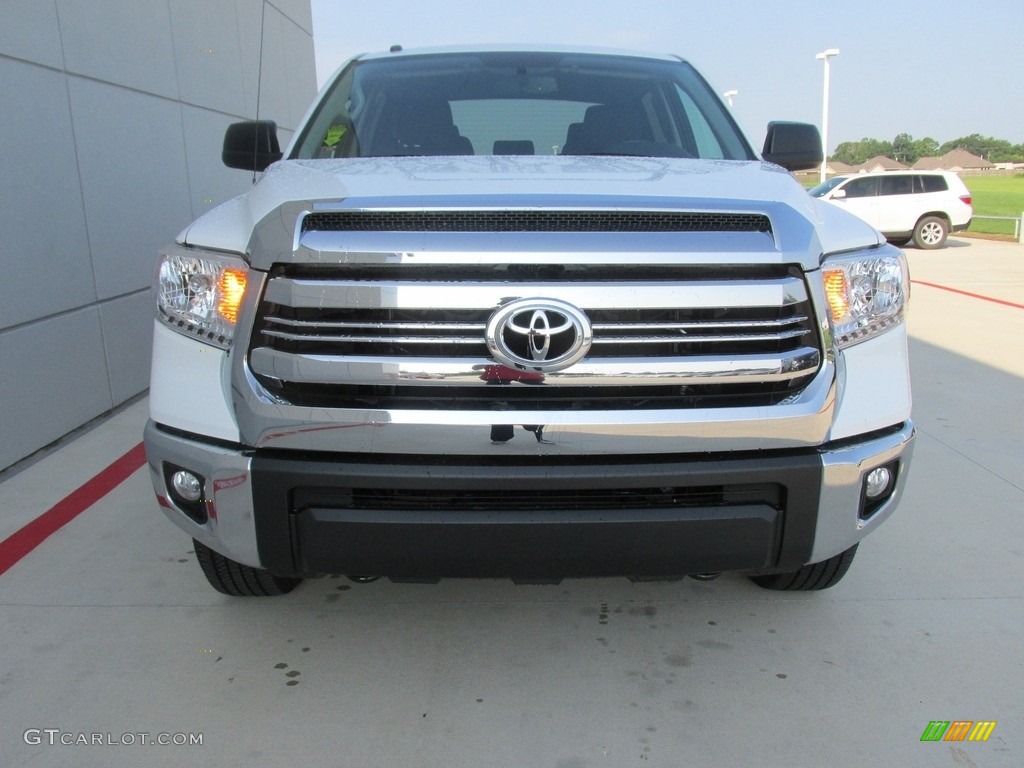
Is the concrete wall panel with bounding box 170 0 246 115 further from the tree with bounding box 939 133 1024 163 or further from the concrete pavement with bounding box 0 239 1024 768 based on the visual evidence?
the tree with bounding box 939 133 1024 163

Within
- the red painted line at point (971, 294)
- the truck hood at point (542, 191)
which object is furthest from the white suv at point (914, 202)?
the truck hood at point (542, 191)

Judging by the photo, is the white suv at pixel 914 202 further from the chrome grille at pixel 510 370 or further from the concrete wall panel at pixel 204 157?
the chrome grille at pixel 510 370

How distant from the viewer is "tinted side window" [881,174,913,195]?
55.1 ft

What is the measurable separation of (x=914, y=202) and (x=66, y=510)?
17.4m

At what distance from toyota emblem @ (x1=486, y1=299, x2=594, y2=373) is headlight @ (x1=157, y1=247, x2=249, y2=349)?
66cm

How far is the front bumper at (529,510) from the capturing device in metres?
1.90

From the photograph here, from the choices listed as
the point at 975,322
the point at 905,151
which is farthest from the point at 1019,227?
the point at 905,151

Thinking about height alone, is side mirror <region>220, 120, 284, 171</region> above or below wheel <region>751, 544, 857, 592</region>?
above

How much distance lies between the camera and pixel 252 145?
314 centimetres

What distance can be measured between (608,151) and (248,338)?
5.16ft

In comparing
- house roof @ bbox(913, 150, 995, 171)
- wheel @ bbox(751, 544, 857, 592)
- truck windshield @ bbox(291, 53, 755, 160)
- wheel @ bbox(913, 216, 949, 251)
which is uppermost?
truck windshield @ bbox(291, 53, 755, 160)

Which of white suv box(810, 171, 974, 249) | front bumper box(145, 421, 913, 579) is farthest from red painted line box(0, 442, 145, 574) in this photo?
white suv box(810, 171, 974, 249)

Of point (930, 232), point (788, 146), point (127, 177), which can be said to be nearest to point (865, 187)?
point (930, 232)

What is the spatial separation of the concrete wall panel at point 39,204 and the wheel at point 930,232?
1668 centimetres
